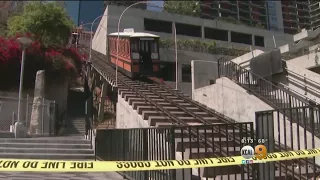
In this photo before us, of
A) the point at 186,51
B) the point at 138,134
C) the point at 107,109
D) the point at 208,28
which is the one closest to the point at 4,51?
the point at 107,109

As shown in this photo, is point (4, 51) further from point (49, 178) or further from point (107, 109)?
point (49, 178)

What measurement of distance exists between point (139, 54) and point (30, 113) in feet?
25.3

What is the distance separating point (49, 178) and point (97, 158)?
355 cm

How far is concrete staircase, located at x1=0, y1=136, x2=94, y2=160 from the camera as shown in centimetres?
1314

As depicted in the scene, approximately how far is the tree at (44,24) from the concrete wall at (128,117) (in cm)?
1204

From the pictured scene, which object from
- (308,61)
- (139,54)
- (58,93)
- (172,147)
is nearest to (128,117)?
(139,54)

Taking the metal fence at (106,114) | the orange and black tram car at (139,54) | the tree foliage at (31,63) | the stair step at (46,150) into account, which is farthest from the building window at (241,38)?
the stair step at (46,150)

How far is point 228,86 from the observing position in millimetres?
16406

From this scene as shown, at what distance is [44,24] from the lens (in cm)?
2748

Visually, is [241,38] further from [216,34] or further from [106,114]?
[106,114]

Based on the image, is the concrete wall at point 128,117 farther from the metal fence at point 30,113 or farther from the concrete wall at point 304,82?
the concrete wall at point 304,82

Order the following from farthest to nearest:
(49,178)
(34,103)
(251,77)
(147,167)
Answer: (34,103), (251,77), (49,178), (147,167)

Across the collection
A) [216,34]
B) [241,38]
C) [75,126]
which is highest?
[216,34]

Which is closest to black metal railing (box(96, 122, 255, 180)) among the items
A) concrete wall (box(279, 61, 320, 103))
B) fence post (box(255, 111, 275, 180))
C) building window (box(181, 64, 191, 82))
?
fence post (box(255, 111, 275, 180))
